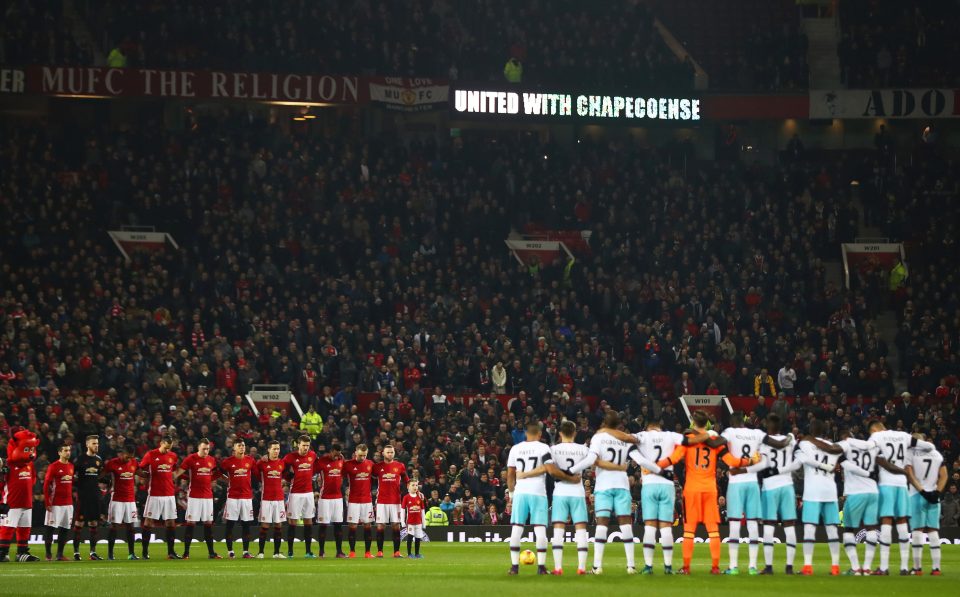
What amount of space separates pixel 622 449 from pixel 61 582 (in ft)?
29.3

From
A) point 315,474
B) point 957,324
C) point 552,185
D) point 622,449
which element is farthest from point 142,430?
point 957,324

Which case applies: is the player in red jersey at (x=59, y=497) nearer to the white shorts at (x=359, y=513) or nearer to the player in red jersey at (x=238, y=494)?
the player in red jersey at (x=238, y=494)

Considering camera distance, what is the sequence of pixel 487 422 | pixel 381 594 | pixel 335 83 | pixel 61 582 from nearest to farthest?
pixel 381 594 < pixel 61 582 < pixel 487 422 < pixel 335 83

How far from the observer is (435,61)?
55875 millimetres

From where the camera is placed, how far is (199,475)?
3131 centimetres

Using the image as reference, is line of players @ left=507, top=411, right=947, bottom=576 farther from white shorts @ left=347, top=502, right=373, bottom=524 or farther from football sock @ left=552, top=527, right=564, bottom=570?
white shorts @ left=347, top=502, right=373, bottom=524

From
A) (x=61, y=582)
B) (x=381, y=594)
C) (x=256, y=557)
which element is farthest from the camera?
(x=256, y=557)

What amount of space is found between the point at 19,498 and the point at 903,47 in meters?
38.5

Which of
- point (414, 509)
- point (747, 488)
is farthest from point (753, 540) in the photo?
point (414, 509)

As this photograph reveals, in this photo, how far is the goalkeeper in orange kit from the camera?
2444cm

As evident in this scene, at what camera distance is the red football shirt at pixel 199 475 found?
31.3m

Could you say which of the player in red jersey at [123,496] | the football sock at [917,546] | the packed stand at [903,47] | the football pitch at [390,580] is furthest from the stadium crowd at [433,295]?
the football sock at [917,546]

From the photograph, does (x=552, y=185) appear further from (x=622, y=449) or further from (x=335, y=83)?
(x=622, y=449)

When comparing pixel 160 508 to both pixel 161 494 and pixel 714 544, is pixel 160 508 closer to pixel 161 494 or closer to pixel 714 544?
pixel 161 494
